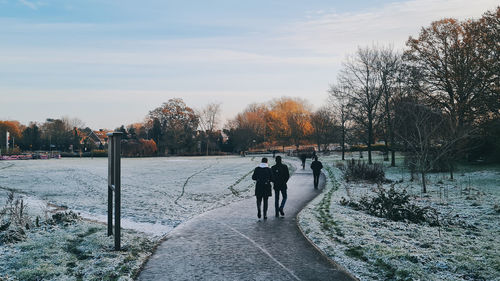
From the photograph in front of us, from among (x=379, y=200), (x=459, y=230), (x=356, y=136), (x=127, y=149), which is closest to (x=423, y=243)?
(x=459, y=230)

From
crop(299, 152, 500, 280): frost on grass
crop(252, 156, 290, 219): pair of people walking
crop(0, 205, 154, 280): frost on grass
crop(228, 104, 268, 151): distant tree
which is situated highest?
crop(228, 104, 268, 151): distant tree

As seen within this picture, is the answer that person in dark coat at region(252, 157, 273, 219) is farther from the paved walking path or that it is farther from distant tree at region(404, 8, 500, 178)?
distant tree at region(404, 8, 500, 178)

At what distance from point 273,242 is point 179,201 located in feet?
27.3

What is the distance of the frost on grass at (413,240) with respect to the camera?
6.39m

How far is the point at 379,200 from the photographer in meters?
12.4

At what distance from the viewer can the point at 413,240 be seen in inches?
334

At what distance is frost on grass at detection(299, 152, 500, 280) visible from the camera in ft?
21.0

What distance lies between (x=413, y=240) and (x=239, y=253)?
414cm

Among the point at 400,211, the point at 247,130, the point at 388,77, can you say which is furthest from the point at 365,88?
the point at 247,130

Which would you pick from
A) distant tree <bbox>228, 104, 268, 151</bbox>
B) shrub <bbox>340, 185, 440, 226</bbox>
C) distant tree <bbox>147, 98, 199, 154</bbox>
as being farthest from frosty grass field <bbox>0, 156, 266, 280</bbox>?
distant tree <bbox>228, 104, 268, 151</bbox>

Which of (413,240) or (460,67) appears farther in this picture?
(460,67)

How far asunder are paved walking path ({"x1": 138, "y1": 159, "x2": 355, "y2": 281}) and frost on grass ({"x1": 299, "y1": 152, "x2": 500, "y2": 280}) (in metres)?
0.51

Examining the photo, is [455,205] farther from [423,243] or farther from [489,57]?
[489,57]

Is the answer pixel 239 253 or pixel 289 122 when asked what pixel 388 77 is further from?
pixel 289 122
